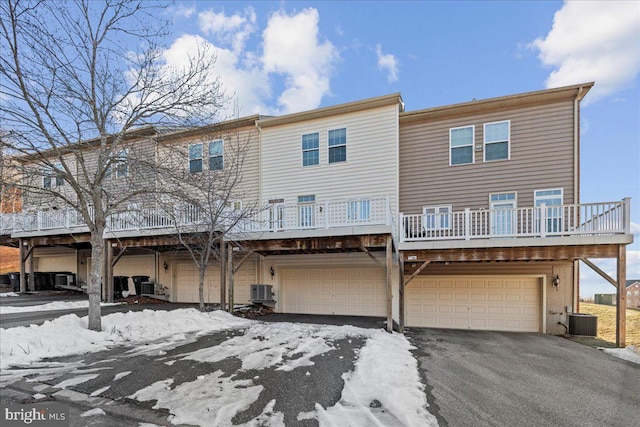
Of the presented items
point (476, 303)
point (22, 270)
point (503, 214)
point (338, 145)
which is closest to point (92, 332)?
point (338, 145)

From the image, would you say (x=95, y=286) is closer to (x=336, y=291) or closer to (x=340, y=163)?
(x=336, y=291)

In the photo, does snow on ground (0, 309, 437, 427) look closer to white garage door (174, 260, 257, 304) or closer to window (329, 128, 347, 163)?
white garage door (174, 260, 257, 304)

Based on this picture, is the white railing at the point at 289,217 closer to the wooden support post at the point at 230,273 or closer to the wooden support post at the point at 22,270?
the wooden support post at the point at 230,273

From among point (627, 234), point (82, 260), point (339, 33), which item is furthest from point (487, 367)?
point (82, 260)

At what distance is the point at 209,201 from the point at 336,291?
556cm

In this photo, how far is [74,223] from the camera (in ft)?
40.8

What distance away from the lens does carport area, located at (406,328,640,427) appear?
12.1ft

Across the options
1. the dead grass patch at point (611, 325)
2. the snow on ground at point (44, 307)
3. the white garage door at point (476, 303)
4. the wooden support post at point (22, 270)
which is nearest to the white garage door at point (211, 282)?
the snow on ground at point (44, 307)

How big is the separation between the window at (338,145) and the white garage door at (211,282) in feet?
16.9

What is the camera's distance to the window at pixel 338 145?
11.5 meters

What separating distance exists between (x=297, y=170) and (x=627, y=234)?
9.54 meters

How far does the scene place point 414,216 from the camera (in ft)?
30.1

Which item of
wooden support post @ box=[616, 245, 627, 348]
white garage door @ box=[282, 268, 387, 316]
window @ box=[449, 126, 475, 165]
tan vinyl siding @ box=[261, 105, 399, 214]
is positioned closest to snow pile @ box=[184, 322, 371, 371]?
white garage door @ box=[282, 268, 387, 316]

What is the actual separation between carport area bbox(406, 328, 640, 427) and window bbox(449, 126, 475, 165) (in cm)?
573
